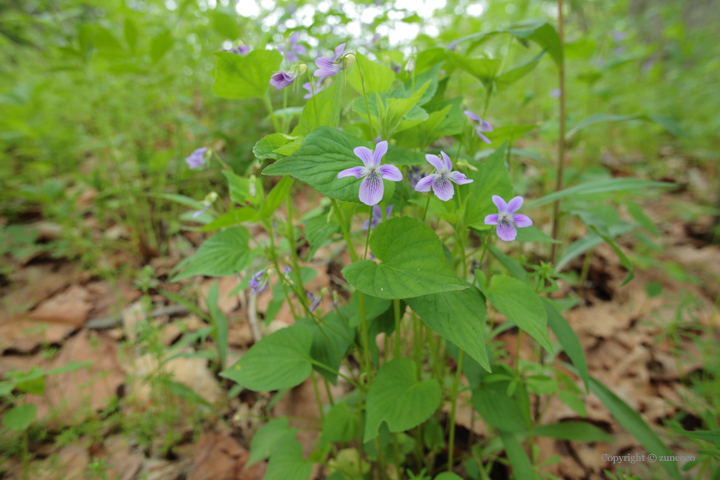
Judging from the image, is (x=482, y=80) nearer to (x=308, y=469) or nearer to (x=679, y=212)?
(x=308, y=469)

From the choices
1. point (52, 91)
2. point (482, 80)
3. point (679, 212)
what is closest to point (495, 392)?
point (482, 80)

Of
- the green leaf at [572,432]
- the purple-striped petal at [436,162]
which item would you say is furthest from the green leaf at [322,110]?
the green leaf at [572,432]

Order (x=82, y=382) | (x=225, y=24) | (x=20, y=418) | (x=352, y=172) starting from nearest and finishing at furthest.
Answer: (x=352, y=172), (x=20, y=418), (x=82, y=382), (x=225, y=24)

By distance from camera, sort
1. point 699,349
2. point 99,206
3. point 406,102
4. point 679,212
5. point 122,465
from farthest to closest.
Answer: point 679,212 → point 99,206 → point 699,349 → point 122,465 → point 406,102

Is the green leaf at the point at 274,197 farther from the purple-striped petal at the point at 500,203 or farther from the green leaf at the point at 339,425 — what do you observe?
the green leaf at the point at 339,425

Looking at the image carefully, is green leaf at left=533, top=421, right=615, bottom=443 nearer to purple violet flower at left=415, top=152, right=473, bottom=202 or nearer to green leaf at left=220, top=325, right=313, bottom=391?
green leaf at left=220, top=325, right=313, bottom=391

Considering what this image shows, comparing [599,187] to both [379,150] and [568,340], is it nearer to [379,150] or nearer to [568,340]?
[568,340]

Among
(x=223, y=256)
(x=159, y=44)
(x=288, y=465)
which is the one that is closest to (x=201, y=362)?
(x=288, y=465)

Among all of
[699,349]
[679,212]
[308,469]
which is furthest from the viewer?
[679,212]
